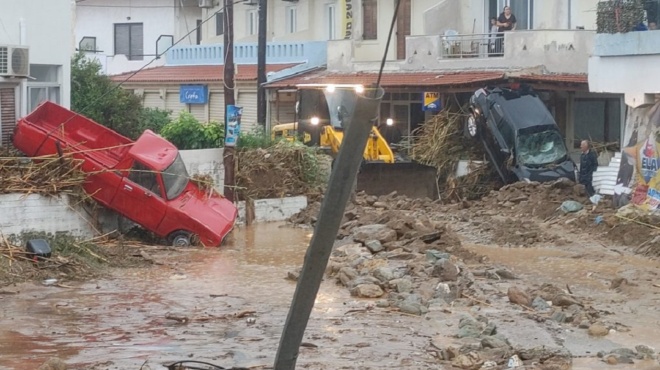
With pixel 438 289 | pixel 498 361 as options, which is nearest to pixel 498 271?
pixel 438 289

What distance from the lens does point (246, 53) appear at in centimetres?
4088

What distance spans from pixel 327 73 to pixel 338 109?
20.7ft

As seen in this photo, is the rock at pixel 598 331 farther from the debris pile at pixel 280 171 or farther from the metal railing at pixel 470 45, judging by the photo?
the metal railing at pixel 470 45

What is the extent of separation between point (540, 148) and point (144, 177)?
10900 mm

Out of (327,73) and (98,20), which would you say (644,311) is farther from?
(98,20)

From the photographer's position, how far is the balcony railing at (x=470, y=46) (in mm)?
32500

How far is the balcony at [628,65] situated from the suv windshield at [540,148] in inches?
81.7

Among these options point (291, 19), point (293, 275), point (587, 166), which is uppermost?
point (291, 19)

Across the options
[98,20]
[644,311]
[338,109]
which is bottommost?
[644,311]

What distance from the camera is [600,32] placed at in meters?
24.5

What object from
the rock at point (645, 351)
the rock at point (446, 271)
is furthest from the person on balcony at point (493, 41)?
the rock at point (645, 351)

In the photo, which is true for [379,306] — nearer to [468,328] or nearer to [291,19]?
[468,328]

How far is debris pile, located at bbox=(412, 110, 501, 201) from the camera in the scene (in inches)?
1096

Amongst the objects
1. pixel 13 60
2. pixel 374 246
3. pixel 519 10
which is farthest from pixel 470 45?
pixel 13 60
